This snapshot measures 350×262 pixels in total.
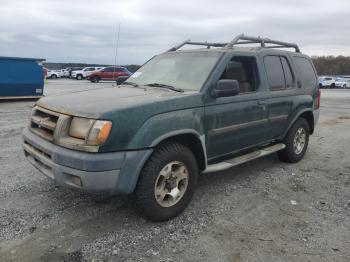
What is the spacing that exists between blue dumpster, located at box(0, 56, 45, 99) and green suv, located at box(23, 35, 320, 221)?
10446 mm

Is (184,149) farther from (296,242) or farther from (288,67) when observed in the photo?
(288,67)

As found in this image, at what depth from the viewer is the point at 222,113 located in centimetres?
430

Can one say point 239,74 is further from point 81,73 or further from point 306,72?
point 81,73

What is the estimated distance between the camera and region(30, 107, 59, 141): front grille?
11.9 ft

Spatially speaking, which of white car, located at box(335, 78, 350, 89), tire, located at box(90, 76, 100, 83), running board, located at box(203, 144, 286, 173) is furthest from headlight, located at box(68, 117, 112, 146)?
white car, located at box(335, 78, 350, 89)

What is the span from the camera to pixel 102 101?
3648 millimetres

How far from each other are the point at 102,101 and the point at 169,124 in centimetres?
72

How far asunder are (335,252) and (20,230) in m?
2.99

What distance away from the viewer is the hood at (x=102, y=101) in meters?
3.38

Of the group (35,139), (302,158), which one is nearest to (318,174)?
(302,158)

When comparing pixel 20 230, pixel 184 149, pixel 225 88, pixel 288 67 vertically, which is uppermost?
pixel 288 67

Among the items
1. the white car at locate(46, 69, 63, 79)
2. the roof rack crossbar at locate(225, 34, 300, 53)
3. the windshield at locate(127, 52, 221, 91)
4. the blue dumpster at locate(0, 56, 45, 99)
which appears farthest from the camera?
the white car at locate(46, 69, 63, 79)

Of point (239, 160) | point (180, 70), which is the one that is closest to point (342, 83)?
point (239, 160)

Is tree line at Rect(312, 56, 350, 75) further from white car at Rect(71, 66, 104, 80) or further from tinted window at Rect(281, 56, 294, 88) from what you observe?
tinted window at Rect(281, 56, 294, 88)
